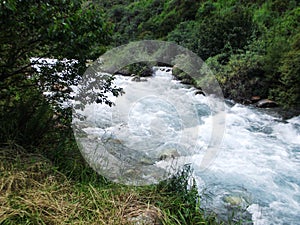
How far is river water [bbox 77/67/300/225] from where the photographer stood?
11.1ft

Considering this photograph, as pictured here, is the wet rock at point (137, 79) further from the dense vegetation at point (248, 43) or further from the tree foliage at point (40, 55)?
the tree foliage at point (40, 55)

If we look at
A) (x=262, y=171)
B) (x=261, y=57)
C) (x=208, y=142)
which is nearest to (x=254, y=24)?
(x=261, y=57)

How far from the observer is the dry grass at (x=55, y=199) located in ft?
6.07

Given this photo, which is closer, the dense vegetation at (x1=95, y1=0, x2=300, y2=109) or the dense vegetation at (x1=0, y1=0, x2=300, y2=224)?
the dense vegetation at (x1=0, y1=0, x2=300, y2=224)

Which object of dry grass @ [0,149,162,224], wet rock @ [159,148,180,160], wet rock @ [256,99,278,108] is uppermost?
wet rock @ [256,99,278,108]

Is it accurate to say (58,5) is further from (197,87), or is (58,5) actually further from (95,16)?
(197,87)

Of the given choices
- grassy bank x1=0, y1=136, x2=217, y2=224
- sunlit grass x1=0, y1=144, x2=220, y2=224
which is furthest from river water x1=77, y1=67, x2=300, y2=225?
sunlit grass x1=0, y1=144, x2=220, y2=224

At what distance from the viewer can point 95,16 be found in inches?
100

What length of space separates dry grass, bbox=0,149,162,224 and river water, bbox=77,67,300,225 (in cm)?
72

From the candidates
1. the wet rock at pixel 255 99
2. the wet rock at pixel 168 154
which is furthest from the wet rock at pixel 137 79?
the wet rock at pixel 168 154

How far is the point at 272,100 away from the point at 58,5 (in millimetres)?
7004

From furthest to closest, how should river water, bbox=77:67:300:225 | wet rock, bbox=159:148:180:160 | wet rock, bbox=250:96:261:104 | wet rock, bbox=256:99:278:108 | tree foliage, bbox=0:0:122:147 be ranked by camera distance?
wet rock, bbox=250:96:261:104, wet rock, bbox=256:99:278:108, wet rock, bbox=159:148:180:160, river water, bbox=77:67:300:225, tree foliage, bbox=0:0:122:147

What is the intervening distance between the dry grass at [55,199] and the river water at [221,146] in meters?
0.72

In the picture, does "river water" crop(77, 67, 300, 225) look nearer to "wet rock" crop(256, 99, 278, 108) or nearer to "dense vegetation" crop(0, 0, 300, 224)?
"wet rock" crop(256, 99, 278, 108)
